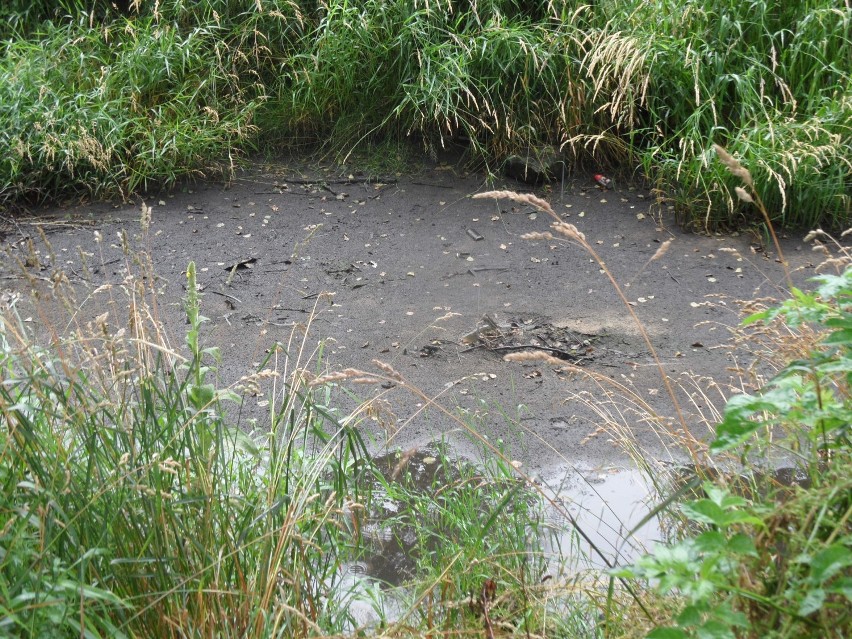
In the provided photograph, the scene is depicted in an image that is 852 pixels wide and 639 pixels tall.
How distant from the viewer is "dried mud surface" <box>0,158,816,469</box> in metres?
3.57

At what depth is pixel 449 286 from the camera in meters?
4.66

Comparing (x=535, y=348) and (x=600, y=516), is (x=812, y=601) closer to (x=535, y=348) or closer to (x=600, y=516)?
(x=600, y=516)

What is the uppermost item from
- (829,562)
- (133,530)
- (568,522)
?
(829,562)

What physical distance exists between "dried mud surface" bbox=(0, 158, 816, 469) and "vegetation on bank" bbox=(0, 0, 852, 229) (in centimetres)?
27

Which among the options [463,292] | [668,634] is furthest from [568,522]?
[463,292]

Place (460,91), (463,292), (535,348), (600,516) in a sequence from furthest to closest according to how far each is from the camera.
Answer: (460,91)
(463,292)
(535,348)
(600,516)

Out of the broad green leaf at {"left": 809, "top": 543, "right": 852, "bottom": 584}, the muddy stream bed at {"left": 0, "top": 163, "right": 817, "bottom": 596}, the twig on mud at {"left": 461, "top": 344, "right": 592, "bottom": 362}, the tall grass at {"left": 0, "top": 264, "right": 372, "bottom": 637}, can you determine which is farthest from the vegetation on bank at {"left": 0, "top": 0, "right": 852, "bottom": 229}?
the broad green leaf at {"left": 809, "top": 543, "right": 852, "bottom": 584}

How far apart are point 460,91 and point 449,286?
1.77m

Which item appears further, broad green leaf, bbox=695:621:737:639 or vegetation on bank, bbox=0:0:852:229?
vegetation on bank, bbox=0:0:852:229

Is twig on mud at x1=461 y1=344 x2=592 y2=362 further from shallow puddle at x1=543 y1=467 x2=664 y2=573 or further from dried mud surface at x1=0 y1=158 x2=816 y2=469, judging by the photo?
shallow puddle at x1=543 y1=467 x2=664 y2=573

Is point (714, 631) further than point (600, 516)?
No

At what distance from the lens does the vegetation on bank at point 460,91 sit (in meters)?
5.13

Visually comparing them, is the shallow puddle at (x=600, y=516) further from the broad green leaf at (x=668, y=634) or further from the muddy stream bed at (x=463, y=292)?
the broad green leaf at (x=668, y=634)

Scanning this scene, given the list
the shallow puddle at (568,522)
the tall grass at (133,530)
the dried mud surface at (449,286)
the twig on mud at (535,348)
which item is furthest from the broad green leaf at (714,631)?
the twig on mud at (535,348)
